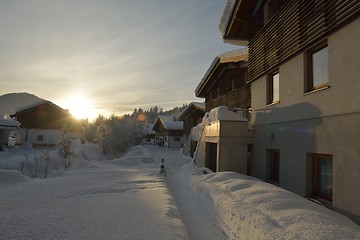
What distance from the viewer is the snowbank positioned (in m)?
4.38

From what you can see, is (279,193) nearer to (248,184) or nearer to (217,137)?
(248,184)

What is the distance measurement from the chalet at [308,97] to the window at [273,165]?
38 millimetres

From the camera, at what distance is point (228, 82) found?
19.8m

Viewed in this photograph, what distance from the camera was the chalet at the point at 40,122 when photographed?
40062 millimetres

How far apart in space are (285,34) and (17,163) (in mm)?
18959

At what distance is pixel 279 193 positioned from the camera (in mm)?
6457

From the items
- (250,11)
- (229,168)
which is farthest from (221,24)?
(229,168)

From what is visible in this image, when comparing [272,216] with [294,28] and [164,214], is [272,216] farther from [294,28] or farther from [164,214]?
[294,28]

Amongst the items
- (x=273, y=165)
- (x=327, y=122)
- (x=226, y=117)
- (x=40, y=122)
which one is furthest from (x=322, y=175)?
(x=40, y=122)

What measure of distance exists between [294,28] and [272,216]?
636cm

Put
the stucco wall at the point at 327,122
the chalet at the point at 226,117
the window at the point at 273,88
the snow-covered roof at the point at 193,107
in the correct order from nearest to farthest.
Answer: the stucco wall at the point at 327,122 → the window at the point at 273,88 → the chalet at the point at 226,117 → the snow-covered roof at the point at 193,107

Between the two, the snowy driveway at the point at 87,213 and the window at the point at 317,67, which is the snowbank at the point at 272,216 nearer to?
the snowy driveway at the point at 87,213

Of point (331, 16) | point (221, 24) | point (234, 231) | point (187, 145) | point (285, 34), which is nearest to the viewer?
point (234, 231)

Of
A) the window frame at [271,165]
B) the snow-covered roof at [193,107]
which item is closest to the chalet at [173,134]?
the snow-covered roof at [193,107]
